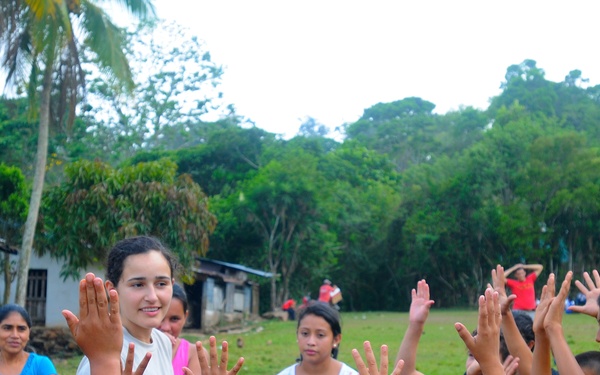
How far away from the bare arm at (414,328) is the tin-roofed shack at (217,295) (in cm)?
2085

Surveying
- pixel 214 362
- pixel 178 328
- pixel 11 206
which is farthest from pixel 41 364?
pixel 11 206

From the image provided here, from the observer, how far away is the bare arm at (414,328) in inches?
168

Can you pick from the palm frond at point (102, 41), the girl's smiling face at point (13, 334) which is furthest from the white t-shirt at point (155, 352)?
the palm frond at point (102, 41)

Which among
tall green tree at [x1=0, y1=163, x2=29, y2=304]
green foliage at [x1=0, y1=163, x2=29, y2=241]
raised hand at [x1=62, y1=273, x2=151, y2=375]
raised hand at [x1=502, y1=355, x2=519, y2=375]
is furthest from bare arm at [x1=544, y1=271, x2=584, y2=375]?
green foliage at [x1=0, y1=163, x2=29, y2=241]

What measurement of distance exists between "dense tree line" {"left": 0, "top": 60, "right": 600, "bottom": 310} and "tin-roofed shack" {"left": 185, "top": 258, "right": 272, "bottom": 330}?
3.41 metres

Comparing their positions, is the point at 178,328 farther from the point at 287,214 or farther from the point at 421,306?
the point at 287,214

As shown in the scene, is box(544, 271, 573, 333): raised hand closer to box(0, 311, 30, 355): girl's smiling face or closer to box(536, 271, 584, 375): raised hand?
box(536, 271, 584, 375): raised hand

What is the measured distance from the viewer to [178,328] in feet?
16.6

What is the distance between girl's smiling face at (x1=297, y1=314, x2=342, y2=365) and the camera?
191 inches

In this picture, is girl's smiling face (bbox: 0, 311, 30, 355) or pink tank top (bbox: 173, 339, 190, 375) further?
girl's smiling face (bbox: 0, 311, 30, 355)

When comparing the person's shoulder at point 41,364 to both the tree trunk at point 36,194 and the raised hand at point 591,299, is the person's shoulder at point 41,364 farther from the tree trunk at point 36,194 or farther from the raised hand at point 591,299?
the tree trunk at point 36,194

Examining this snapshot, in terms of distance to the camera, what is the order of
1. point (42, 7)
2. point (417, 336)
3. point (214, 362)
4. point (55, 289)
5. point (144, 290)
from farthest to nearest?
point (55, 289)
point (42, 7)
point (417, 336)
point (144, 290)
point (214, 362)

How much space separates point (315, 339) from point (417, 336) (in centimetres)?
85

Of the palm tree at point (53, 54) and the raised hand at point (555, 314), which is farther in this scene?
the palm tree at point (53, 54)
